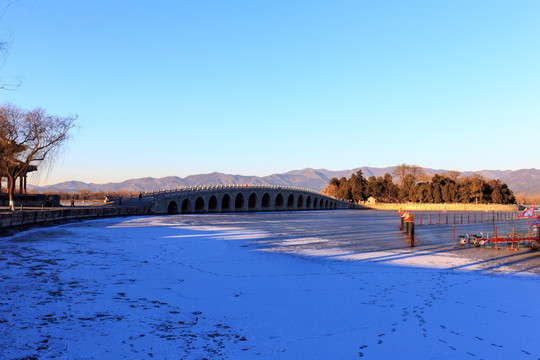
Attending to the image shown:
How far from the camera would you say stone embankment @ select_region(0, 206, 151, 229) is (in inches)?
884

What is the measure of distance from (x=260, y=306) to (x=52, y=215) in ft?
80.2

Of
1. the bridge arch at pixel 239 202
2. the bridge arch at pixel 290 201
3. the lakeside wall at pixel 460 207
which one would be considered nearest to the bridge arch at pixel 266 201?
the bridge arch at pixel 290 201

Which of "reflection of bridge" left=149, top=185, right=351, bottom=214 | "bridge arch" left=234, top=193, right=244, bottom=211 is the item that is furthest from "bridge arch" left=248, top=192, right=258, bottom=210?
"bridge arch" left=234, top=193, right=244, bottom=211

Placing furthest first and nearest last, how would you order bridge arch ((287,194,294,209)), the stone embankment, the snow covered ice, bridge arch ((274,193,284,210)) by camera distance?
1. bridge arch ((287,194,294,209))
2. bridge arch ((274,193,284,210))
3. the stone embankment
4. the snow covered ice

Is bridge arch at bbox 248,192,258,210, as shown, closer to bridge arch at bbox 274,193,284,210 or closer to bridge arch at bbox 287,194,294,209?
bridge arch at bbox 274,193,284,210

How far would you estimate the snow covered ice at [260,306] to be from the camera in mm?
6348

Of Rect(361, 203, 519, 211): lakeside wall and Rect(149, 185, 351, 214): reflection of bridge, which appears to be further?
Rect(361, 203, 519, 211): lakeside wall

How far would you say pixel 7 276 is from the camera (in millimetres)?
10414

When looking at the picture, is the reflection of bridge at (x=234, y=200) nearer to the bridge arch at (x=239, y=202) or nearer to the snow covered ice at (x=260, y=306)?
the bridge arch at (x=239, y=202)

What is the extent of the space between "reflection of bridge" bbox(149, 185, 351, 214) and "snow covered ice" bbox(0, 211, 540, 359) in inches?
1553

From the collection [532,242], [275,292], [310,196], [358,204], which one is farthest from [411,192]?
[275,292]

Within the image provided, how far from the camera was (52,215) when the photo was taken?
28.2 m

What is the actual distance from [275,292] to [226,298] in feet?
4.38

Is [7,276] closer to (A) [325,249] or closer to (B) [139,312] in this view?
(B) [139,312]
